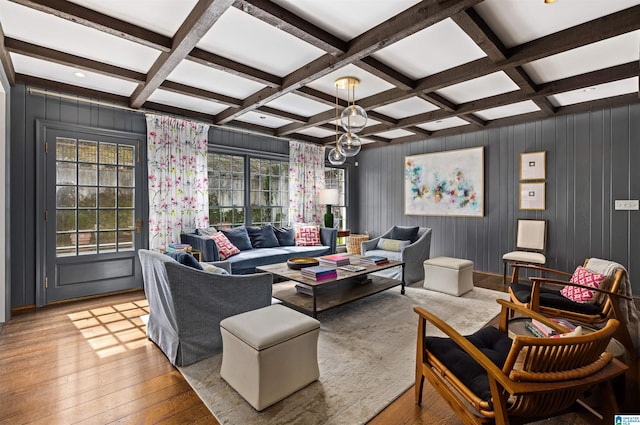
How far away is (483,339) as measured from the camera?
1.88m

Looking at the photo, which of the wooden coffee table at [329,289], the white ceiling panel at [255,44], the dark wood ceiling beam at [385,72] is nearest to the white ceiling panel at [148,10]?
the white ceiling panel at [255,44]

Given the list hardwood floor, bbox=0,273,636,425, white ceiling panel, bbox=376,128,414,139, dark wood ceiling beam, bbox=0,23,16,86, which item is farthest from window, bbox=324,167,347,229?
dark wood ceiling beam, bbox=0,23,16,86

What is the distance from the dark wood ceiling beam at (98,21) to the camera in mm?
2137

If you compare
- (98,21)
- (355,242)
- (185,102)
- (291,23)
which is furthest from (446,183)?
(98,21)

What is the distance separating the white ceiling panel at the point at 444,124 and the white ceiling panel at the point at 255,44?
3.08 m

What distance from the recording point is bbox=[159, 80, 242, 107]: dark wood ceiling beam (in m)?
3.62

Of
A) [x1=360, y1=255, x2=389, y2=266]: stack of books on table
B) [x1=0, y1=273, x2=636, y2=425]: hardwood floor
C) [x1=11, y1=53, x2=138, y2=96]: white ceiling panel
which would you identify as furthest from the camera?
[x1=360, y1=255, x2=389, y2=266]: stack of books on table

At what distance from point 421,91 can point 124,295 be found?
14.9 feet

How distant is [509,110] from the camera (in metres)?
Answer: 4.71

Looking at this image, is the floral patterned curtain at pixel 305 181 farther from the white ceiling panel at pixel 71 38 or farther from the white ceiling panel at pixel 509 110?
the white ceiling panel at pixel 71 38

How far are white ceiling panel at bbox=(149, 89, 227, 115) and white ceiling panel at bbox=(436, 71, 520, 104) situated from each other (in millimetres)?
3136

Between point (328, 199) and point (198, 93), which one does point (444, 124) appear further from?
point (198, 93)

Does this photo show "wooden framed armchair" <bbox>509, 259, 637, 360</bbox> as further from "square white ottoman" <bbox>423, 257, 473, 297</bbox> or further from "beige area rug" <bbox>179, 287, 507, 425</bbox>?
"square white ottoman" <bbox>423, 257, 473, 297</bbox>

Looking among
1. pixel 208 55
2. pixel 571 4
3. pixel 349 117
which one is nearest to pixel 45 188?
pixel 208 55
